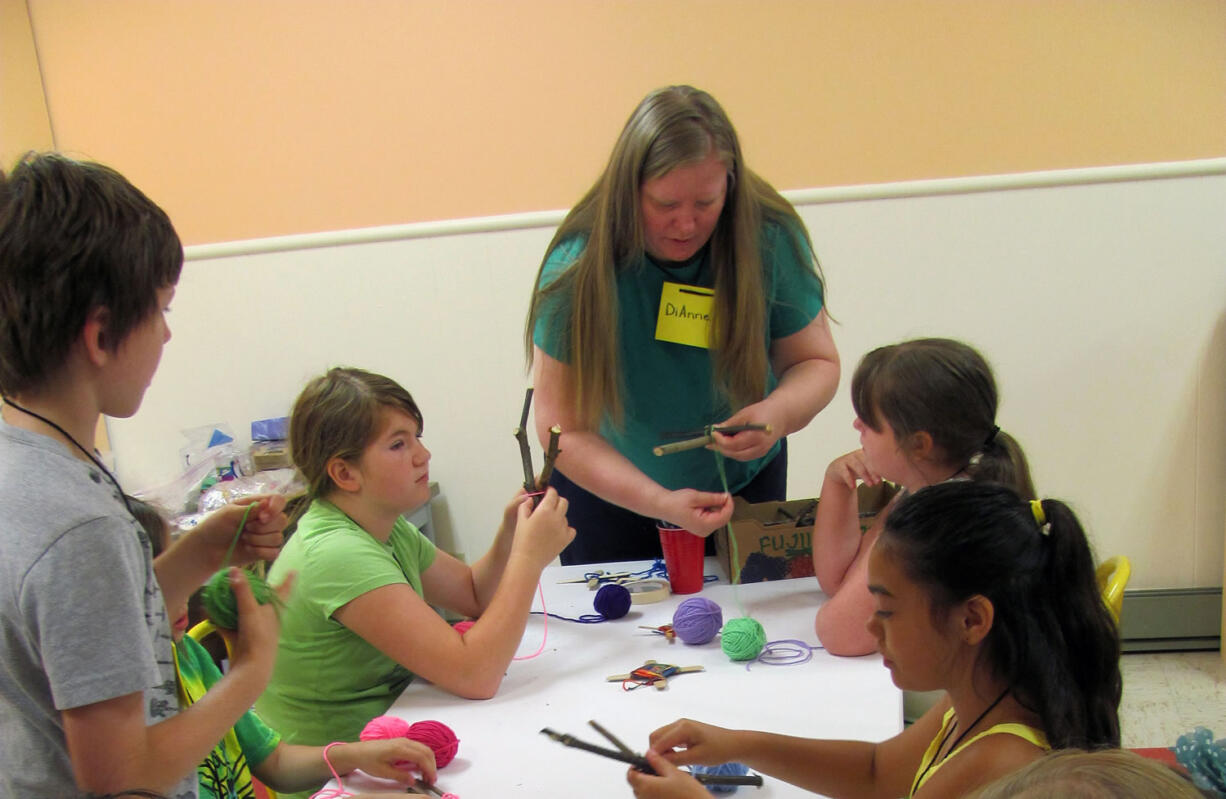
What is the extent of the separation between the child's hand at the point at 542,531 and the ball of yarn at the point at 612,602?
0.48 ft

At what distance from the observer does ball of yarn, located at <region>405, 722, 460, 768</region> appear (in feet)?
4.05

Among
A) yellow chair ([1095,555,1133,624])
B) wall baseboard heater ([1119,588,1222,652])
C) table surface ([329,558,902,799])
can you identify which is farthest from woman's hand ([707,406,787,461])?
wall baseboard heater ([1119,588,1222,652])

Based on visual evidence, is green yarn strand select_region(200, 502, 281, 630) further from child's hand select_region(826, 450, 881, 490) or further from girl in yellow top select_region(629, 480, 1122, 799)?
child's hand select_region(826, 450, 881, 490)

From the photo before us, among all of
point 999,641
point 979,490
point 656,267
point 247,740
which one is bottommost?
point 247,740

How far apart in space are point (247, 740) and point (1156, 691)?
2.64 metres

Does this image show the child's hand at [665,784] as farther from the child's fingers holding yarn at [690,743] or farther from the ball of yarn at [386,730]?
the ball of yarn at [386,730]

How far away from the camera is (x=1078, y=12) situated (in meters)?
2.83

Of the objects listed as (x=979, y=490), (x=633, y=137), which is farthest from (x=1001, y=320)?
(x=979, y=490)

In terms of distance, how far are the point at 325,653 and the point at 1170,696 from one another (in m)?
2.50

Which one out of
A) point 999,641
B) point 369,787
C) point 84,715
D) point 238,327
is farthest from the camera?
point 238,327

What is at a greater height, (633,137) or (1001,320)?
(633,137)

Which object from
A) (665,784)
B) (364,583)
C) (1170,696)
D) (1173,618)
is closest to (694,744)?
(665,784)

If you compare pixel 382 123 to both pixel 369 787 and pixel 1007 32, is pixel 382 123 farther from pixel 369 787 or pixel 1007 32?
pixel 369 787

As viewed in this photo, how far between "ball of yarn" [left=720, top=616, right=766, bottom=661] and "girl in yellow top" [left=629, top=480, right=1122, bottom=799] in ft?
1.37
